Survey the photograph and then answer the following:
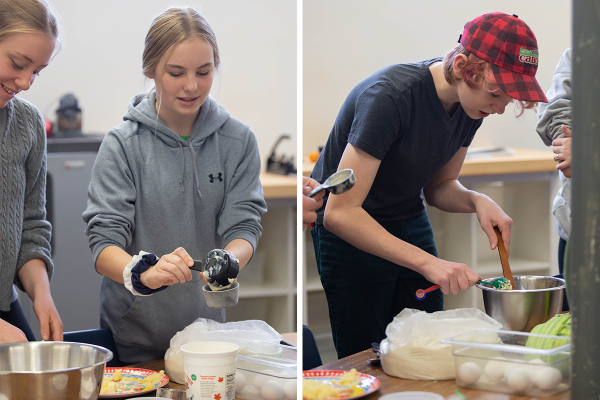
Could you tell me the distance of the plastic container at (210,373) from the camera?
0.69m

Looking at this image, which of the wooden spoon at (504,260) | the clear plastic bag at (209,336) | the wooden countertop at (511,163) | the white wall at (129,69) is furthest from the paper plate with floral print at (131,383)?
the white wall at (129,69)

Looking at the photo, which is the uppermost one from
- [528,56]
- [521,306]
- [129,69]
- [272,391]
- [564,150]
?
[129,69]

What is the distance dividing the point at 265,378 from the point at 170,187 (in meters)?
0.38

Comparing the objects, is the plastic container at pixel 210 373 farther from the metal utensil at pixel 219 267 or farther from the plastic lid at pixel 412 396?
the plastic lid at pixel 412 396

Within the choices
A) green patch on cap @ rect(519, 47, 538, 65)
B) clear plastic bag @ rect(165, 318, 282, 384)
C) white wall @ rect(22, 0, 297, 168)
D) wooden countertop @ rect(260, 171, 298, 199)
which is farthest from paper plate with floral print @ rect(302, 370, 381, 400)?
white wall @ rect(22, 0, 297, 168)

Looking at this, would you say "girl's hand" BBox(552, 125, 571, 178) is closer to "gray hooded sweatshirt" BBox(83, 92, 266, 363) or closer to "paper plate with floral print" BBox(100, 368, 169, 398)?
"gray hooded sweatshirt" BBox(83, 92, 266, 363)

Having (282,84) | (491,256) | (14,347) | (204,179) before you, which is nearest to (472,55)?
(491,256)

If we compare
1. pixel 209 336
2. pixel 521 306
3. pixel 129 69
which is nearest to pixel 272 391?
pixel 209 336

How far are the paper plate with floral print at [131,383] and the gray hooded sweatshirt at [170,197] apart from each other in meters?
0.15

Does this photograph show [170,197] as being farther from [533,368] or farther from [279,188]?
[279,188]

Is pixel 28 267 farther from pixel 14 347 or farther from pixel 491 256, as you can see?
pixel 491 256

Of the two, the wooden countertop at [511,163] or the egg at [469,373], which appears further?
the wooden countertop at [511,163]

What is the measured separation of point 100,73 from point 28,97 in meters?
0.28

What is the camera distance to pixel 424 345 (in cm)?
70
